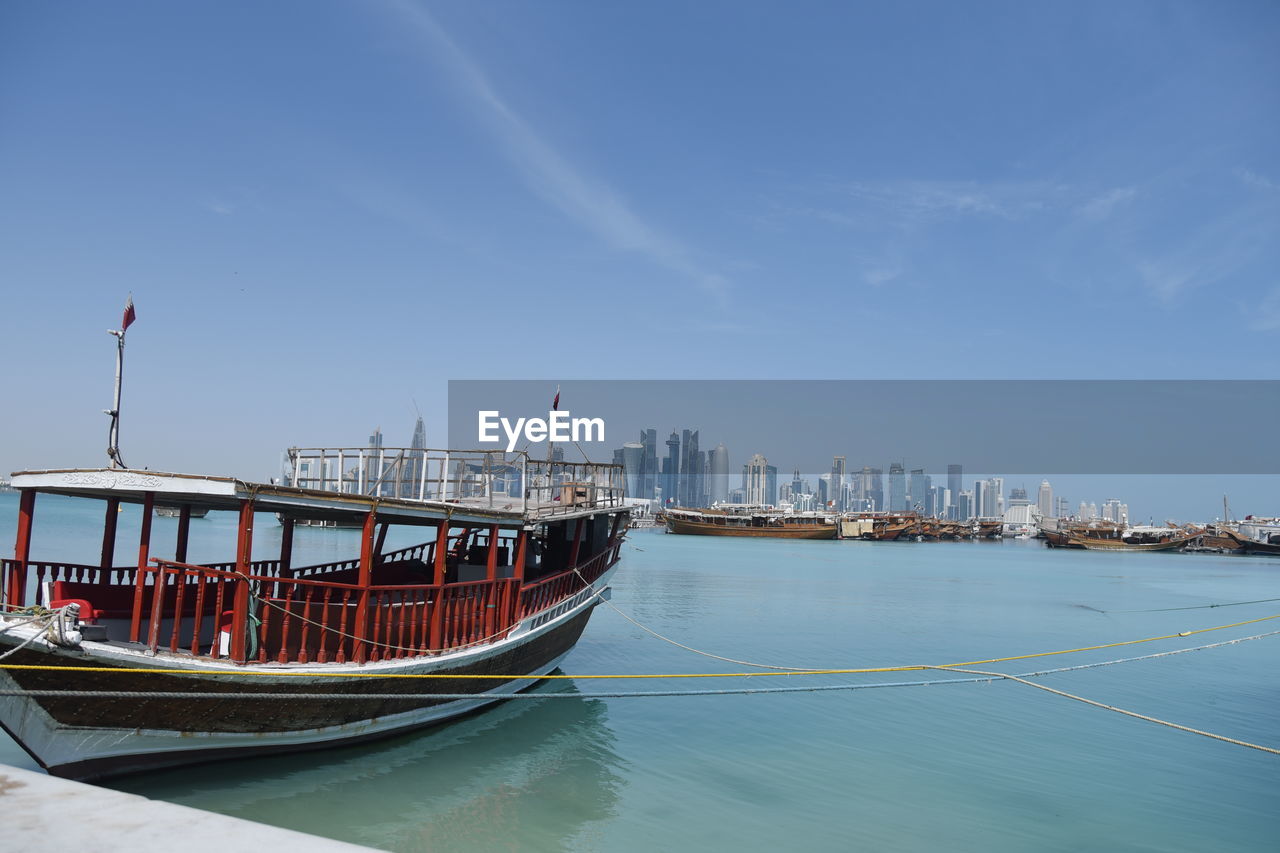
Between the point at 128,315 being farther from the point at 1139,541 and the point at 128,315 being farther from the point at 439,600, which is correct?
the point at 1139,541

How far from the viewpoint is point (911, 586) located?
143 feet

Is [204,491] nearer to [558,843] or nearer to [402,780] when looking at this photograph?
[402,780]

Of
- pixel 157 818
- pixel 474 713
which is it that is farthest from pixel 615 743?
pixel 157 818

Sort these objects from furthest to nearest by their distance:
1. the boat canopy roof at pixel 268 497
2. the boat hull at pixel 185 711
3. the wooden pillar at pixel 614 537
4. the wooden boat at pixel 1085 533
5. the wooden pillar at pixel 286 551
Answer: the wooden boat at pixel 1085 533 < the wooden pillar at pixel 614 537 < the wooden pillar at pixel 286 551 < the boat canopy roof at pixel 268 497 < the boat hull at pixel 185 711

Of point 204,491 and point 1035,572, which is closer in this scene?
point 204,491

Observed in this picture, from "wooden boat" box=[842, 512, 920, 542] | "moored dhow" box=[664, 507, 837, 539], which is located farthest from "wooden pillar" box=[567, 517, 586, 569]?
"wooden boat" box=[842, 512, 920, 542]

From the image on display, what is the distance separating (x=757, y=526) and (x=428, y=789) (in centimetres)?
9706

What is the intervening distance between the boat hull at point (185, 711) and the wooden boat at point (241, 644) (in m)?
0.02

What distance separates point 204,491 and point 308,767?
3.68 metres

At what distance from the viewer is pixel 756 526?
104625 millimetres

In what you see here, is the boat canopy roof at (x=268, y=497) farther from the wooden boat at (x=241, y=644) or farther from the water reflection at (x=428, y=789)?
the water reflection at (x=428, y=789)

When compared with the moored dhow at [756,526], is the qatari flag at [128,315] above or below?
above

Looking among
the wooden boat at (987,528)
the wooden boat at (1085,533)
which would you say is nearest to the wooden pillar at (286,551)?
the wooden boat at (1085,533)

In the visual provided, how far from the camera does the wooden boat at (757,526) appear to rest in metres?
103
